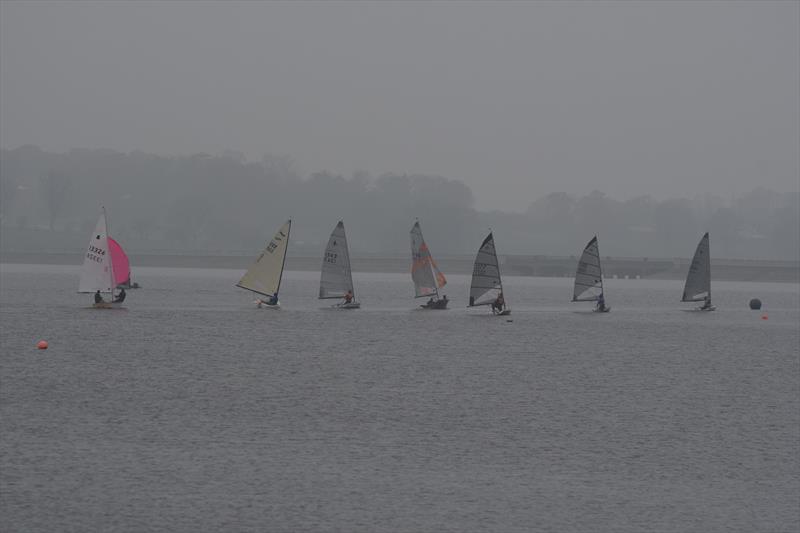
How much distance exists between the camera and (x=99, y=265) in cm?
7212

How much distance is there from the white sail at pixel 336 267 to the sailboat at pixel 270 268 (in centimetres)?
271

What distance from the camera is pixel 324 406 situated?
1703 inches

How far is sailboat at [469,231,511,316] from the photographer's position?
78.6 meters

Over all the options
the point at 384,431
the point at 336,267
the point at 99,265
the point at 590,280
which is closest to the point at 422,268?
the point at 336,267

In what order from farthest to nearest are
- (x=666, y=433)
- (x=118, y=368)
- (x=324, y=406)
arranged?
(x=118, y=368), (x=324, y=406), (x=666, y=433)

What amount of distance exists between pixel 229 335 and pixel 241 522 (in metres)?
41.3

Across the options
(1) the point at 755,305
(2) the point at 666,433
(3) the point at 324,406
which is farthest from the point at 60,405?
(1) the point at 755,305

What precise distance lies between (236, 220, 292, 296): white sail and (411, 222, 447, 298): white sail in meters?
8.04

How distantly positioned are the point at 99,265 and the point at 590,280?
1490 inches

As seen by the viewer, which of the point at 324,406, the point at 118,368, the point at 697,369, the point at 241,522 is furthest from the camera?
the point at 697,369

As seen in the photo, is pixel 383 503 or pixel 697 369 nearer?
pixel 383 503

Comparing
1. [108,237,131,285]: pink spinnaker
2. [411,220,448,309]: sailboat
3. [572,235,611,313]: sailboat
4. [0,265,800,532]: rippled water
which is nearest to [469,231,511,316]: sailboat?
[411,220,448,309]: sailboat

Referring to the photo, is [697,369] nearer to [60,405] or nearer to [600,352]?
[600,352]

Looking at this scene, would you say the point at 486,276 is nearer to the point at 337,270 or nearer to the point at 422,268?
the point at 422,268
